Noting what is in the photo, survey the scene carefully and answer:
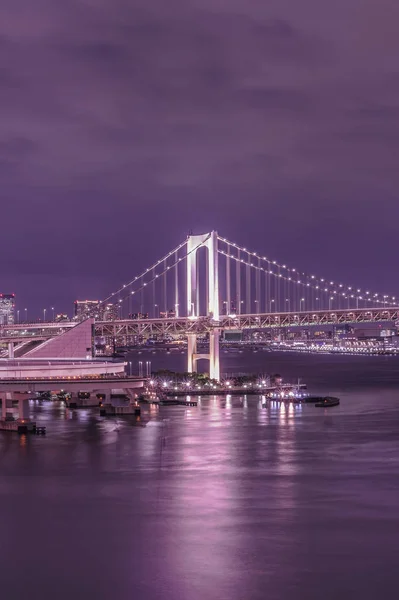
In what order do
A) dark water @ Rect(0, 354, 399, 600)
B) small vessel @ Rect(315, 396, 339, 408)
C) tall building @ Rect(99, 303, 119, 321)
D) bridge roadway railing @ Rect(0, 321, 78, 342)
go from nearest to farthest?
dark water @ Rect(0, 354, 399, 600), small vessel @ Rect(315, 396, 339, 408), bridge roadway railing @ Rect(0, 321, 78, 342), tall building @ Rect(99, 303, 119, 321)

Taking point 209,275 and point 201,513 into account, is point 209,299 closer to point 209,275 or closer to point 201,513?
point 209,275

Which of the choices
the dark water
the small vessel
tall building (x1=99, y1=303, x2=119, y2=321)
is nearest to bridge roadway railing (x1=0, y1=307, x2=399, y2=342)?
tall building (x1=99, y1=303, x2=119, y2=321)

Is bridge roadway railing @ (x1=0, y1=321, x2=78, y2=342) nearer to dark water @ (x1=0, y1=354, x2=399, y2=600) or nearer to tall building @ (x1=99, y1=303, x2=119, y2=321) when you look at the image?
tall building @ (x1=99, y1=303, x2=119, y2=321)

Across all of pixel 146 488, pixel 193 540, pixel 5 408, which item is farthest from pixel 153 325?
pixel 193 540

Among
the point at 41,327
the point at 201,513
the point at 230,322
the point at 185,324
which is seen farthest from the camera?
the point at 230,322

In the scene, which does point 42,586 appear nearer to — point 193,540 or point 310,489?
point 193,540

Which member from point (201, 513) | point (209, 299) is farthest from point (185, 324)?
point (201, 513)

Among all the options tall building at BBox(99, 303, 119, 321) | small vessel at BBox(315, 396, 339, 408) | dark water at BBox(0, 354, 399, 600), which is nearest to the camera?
dark water at BBox(0, 354, 399, 600)

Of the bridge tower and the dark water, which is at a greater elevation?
the bridge tower

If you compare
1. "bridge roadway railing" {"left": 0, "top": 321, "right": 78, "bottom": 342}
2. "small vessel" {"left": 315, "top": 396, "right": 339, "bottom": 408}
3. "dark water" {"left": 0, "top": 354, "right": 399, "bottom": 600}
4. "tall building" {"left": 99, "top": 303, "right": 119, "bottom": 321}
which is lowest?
"dark water" {"left": 0, "top": 354, "right": 399, "bottom": 600}
